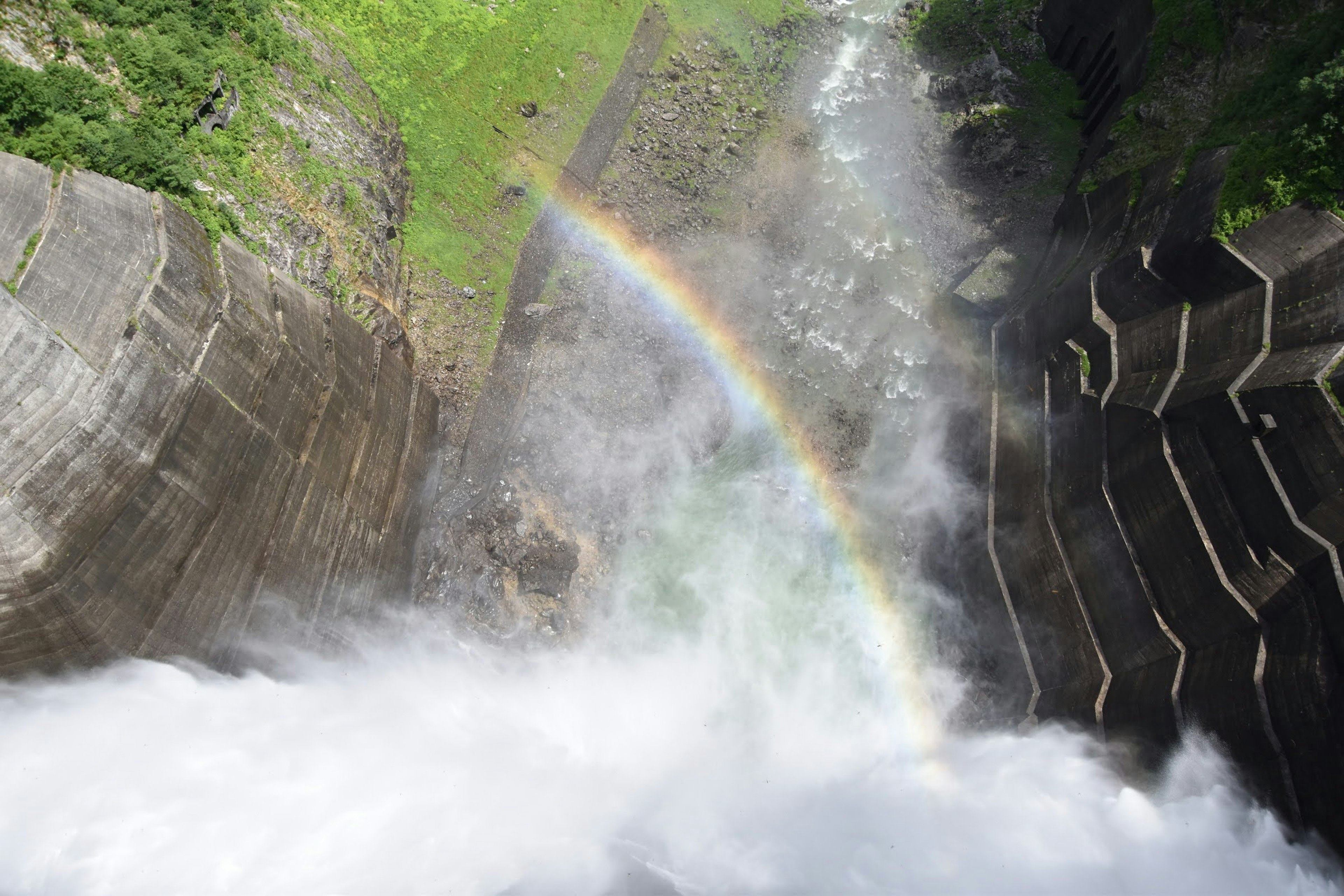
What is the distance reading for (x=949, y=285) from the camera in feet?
75.3

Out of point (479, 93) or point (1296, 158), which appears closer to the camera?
point (1296, 158)

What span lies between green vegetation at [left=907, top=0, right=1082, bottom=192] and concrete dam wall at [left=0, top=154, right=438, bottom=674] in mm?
24679

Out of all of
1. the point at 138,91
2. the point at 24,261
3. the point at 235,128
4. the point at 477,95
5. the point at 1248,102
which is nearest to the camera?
the point at 24,261

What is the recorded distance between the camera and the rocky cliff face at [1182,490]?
37.8 ft

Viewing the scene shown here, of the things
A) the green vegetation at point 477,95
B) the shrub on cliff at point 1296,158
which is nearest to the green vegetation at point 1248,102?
the shrub on cliff at point 1296,158

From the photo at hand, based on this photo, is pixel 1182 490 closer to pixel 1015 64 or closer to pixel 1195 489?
pixel 1195 489

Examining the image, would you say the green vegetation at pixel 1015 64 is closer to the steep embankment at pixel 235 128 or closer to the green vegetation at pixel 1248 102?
the green vegetation at pixel 1248 102

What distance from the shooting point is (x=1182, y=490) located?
13812 mm

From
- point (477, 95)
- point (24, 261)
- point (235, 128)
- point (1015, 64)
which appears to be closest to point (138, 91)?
point (235, 128)

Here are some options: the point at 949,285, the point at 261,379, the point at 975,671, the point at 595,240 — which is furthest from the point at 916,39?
the point at 261,379

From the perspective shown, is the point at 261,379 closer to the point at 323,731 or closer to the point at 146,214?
the point at 146,214

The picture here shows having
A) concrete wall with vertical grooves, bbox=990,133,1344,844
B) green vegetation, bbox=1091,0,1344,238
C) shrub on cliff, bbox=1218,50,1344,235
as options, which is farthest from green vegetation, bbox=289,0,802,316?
shrub on cliff, bbox=1218,50,1344,235

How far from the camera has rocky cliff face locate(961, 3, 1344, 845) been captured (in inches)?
453

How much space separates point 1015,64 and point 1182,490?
22.3 metres
